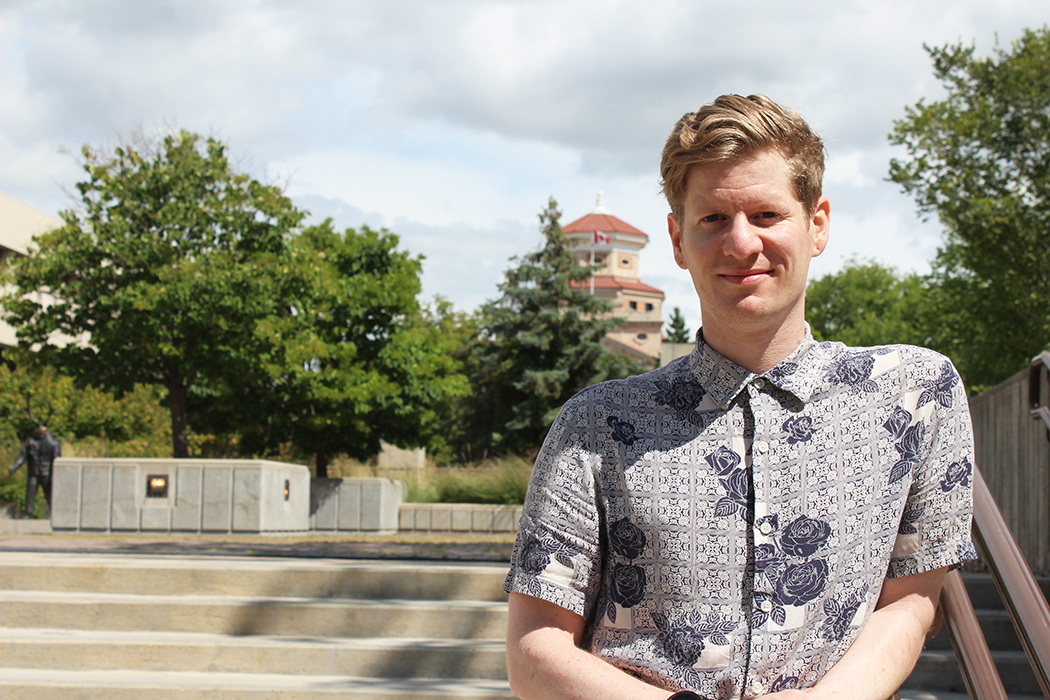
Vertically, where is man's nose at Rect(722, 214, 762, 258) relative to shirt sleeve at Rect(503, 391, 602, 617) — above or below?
above

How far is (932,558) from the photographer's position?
5.02 feet

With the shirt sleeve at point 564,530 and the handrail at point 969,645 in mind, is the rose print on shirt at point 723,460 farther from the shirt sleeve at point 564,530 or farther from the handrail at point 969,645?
the handrail at point 969,645

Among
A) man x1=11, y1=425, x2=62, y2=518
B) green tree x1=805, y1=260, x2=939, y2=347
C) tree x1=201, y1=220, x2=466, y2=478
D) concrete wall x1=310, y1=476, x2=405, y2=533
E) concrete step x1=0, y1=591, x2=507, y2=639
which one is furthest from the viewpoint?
Answer: green tree x1=805, y1=260, x2=939, y2=347

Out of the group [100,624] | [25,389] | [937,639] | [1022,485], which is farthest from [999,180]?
[25,389]

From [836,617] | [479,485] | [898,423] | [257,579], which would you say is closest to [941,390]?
[898,423]

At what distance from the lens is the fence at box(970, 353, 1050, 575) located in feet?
19.7

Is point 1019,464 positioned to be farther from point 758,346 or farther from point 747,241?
point 747,241

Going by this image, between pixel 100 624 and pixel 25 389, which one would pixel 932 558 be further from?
pixel 25 389

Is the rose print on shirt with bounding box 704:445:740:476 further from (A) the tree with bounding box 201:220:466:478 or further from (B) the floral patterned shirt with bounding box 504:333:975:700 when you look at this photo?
(A) the tree with bounding box 201:220:466:478

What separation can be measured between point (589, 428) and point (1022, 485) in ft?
19.4

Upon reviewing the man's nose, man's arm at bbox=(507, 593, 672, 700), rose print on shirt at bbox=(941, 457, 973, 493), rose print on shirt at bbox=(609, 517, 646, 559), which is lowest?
man's arm at bbox=(507, 593, 672, 700)

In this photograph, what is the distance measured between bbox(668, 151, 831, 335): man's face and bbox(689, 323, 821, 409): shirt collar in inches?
2.3

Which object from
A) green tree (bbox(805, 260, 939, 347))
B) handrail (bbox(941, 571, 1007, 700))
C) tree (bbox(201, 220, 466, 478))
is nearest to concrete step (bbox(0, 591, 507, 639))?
handrail (bbox(941, 571, 1007, 700))

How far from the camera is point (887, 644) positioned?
148 centimetres
